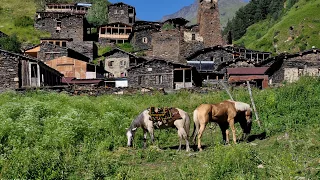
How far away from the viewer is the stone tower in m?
61.3

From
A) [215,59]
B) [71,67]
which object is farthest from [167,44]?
[71,67]

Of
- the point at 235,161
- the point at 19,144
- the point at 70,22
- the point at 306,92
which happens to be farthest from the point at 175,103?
the point at 70,22

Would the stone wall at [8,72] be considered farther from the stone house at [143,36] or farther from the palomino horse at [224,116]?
the stone house at [143,36]

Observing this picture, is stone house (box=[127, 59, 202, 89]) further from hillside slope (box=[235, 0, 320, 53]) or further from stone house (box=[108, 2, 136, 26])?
hillside slope (box=[235, 0, 320, 53])

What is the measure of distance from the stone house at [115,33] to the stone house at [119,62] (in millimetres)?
13677

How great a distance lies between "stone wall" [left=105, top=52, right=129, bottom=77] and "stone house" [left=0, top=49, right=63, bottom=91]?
20.0 meters

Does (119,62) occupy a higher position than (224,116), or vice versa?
(119,62)

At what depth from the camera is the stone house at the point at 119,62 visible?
54.0 metres

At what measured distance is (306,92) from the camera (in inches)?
825

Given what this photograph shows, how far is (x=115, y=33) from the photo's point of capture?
6981 cm

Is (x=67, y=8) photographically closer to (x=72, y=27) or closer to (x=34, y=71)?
(x=72, y=27)

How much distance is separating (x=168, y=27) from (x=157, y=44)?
4.15 meters

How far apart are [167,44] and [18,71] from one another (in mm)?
27846

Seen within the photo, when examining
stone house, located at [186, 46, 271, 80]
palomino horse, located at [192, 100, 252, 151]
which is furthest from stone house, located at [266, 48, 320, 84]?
palomino horse, located at [192, 100, 252, 151]
